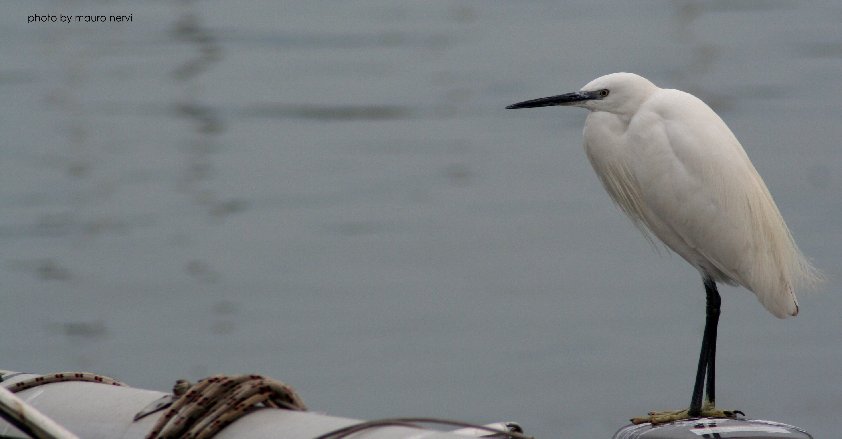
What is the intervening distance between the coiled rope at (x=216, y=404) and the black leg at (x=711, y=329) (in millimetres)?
1199

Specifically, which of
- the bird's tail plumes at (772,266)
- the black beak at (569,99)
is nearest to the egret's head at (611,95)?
the black beak at (569,99)

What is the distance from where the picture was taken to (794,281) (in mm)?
2525

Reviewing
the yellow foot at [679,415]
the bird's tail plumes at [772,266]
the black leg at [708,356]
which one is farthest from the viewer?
the bird's tail plumes at [772,266]

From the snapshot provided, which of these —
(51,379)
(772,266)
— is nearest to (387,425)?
(51,379)

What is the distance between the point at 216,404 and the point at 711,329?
1339 mm

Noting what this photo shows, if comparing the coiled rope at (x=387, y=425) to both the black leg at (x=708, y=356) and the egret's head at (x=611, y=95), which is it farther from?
the egret's head at (x=611, y=95)

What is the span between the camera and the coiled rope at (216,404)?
1.33 metres

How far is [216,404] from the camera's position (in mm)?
1348

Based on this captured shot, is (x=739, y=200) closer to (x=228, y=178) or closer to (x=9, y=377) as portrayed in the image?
(x=9, y=377)

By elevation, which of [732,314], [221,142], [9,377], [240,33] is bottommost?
[732,314]

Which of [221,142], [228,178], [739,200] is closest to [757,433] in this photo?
[739,200]

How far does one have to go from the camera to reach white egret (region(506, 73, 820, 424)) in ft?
8.07

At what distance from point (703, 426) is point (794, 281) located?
67 cm

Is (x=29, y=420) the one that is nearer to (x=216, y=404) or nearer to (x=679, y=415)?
(x=216, y=404)
